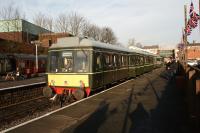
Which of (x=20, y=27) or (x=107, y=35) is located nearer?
(x=20, y=27)

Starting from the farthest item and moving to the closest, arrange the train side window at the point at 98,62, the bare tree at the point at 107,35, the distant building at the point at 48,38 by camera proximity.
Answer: the bare tree at the point at 107,35, the distant building at the point at 48,38, the train side window at the point at 98,62

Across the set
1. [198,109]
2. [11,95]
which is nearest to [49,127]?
[198,109]

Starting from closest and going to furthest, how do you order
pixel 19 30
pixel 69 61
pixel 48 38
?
pixel 69 61
pixel 19 30
pixel 48 38

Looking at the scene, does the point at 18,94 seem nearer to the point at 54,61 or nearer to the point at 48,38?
the point at 54,61

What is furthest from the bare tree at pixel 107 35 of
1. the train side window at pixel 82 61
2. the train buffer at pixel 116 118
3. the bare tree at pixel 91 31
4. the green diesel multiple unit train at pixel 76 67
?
the train buffer at pixel 116 118

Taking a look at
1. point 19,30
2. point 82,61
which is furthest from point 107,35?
point 82,61

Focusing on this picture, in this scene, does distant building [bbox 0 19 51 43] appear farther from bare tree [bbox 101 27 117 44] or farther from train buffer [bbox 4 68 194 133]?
train buffer [bbox 4 68 194 133]

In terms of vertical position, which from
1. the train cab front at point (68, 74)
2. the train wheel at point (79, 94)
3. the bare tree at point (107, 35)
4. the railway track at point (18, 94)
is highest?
the bare tree at point (107, 35)

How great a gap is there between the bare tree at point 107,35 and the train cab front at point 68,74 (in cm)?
6162

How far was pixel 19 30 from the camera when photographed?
2493 inches

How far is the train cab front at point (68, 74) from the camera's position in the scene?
12.0m

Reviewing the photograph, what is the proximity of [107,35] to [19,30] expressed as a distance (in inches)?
1011

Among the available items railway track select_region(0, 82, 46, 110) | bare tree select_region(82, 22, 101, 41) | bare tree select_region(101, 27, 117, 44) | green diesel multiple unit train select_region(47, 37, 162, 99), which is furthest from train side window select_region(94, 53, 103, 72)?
bare tree select_region(101, 27, 117, 44)

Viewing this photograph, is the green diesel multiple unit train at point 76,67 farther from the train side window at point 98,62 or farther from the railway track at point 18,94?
the railway track at point 18,94
